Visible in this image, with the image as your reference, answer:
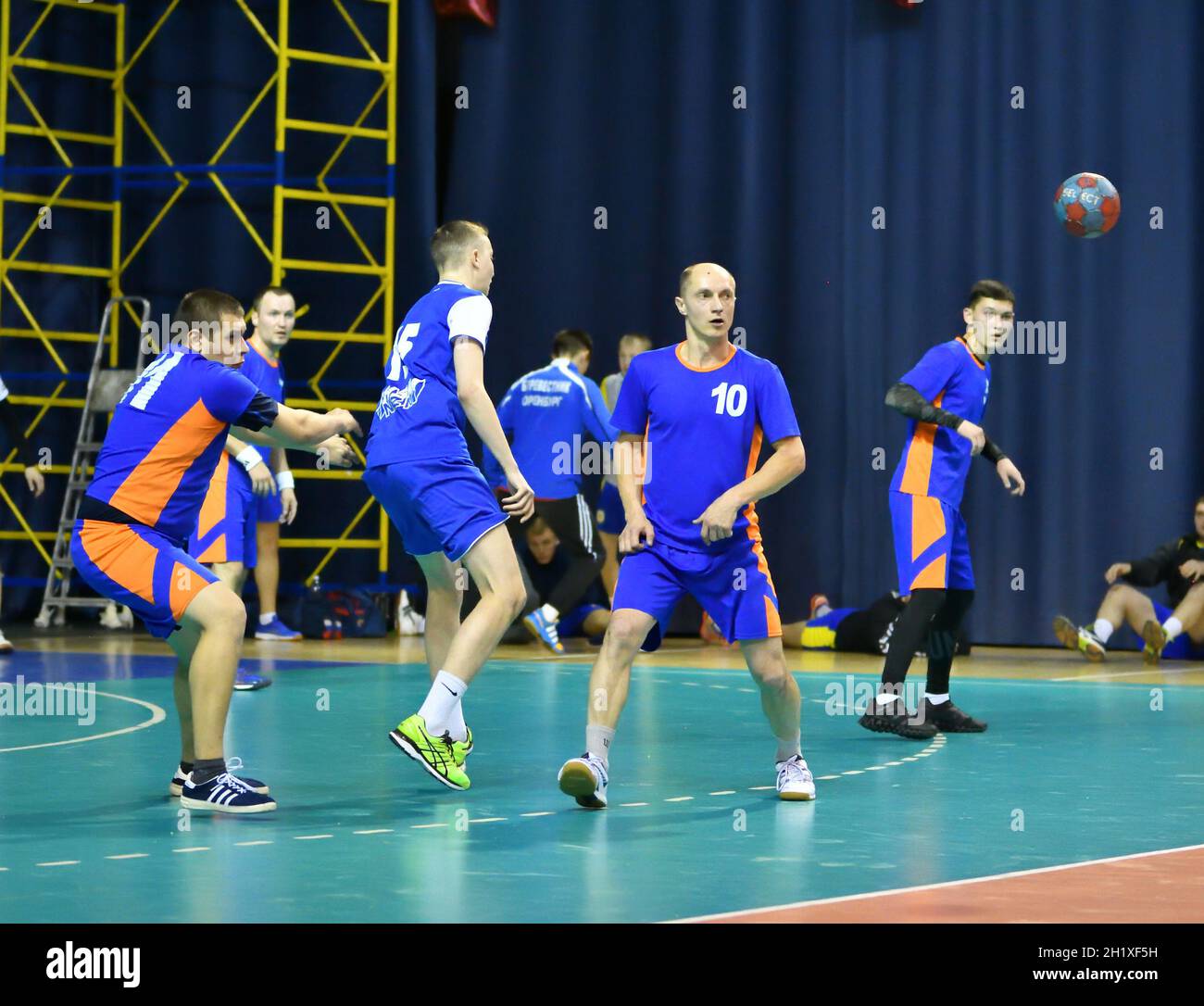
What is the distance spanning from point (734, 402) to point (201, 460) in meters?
1.76

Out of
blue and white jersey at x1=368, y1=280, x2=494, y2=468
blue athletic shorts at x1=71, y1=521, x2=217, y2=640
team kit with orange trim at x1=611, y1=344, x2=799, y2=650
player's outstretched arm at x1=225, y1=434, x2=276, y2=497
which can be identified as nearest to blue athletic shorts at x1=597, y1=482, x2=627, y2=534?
player's outstretched arm at x1=225, y1=434, x2=276, y2=497

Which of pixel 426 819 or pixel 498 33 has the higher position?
pixel 498 33

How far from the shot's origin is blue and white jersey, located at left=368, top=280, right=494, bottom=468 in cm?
657

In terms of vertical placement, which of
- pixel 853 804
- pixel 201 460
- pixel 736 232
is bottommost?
pixel 853 804

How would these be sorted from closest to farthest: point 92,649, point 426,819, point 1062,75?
point 426,819 < point 92,649 < point 1062,75

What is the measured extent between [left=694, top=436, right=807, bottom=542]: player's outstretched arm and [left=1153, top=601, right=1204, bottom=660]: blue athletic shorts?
7.84 metres

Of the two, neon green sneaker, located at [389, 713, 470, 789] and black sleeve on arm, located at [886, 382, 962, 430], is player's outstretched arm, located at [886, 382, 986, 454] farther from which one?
neon green sneaker, located at [389, 713, 470, 789]

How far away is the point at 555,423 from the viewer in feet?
44.5

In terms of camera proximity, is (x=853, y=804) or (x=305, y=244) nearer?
(x=853, y=804)

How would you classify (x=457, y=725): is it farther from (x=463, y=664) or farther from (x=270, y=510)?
(x=270, y=510)
